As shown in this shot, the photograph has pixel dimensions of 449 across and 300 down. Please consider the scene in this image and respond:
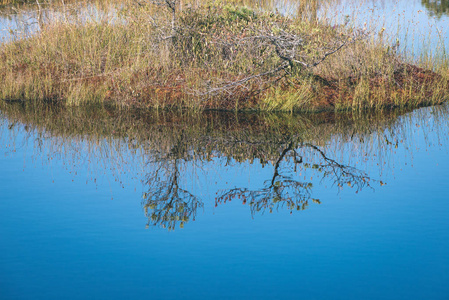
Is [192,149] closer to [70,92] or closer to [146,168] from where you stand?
[146,168]

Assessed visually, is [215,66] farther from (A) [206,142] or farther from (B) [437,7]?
(B) [437,7]

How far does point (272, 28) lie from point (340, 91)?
199 centimetres

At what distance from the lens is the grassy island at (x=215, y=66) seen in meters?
12.1

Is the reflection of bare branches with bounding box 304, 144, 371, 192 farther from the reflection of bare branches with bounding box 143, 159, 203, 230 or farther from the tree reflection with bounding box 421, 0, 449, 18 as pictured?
the tree reflection with bounding box 421, 0, 449, 18

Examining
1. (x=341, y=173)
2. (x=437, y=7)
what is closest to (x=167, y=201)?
(x=341, y=173)

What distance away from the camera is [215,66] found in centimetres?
1288

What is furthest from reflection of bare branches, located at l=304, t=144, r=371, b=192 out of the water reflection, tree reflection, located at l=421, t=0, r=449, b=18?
tree reflection, located at l=421, t=0, r=449, b=18

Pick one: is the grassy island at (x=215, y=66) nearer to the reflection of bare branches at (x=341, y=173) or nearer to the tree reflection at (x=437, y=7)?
the reflection of bare branches at (x=341, y=173)

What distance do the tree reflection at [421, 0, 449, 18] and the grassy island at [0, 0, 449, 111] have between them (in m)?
10.1

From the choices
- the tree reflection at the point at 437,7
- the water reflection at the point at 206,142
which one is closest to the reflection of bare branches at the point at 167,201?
the water reflection at the point at 206,142

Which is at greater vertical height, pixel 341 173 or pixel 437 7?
pixel 437 7

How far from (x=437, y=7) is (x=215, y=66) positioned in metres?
14.9

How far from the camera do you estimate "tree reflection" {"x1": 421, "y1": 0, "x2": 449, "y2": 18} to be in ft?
74.7

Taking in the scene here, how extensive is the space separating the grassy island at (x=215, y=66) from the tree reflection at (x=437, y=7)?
10.1m
